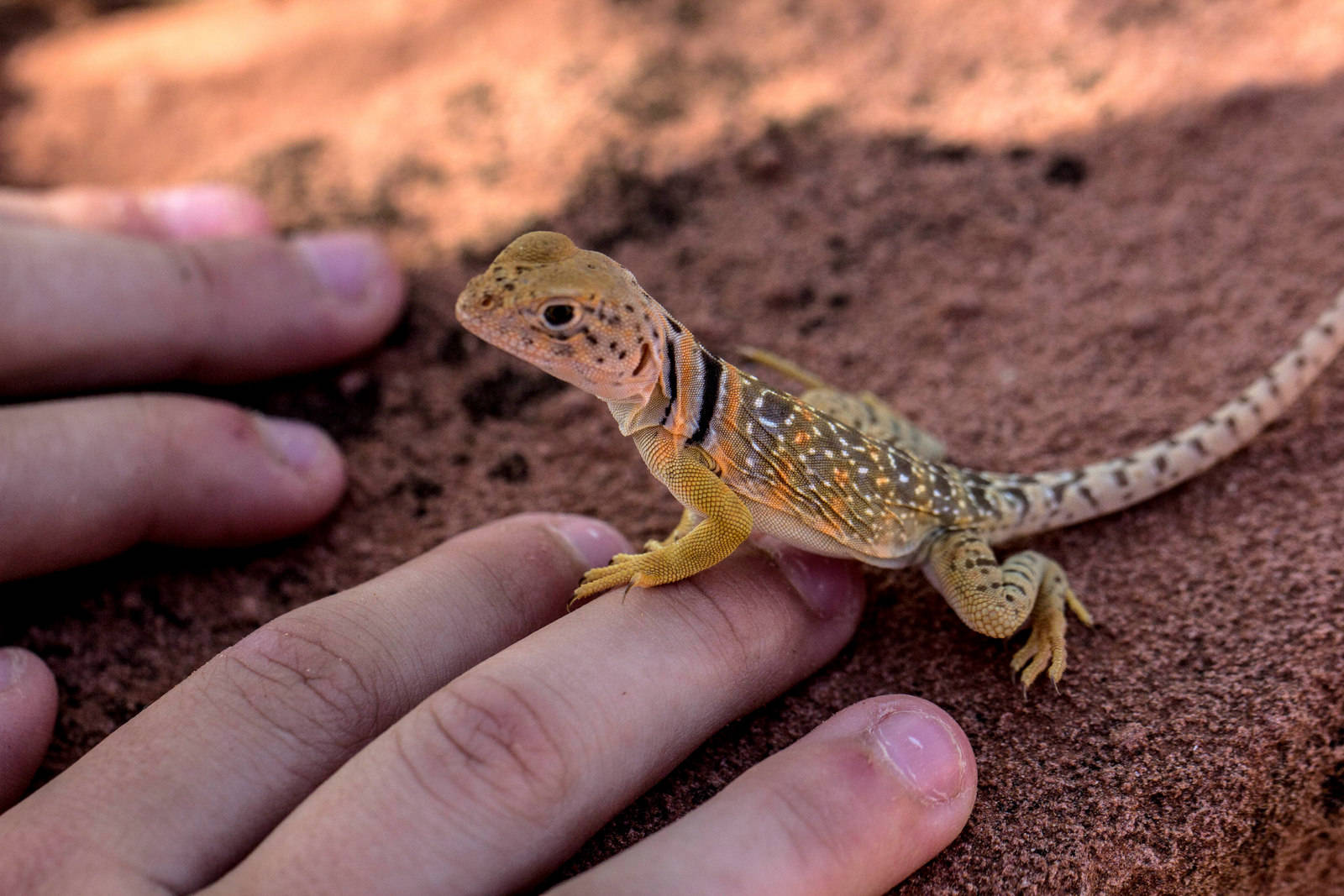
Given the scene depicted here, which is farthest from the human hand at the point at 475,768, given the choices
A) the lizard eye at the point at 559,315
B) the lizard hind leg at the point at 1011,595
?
the lizard eye at the point at 559,315

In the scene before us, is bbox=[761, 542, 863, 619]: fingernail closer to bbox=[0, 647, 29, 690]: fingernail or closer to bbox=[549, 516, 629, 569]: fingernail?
bbox=[549, 516, 629, 569]: fingernail

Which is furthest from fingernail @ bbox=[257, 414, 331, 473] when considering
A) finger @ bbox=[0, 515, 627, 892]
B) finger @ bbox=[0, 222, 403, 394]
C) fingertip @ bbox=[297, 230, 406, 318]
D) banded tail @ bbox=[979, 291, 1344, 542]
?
banded tail @ bbox=[979, 291, 1344, 542]

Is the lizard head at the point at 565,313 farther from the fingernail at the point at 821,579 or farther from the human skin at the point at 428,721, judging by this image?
the fingernail at the point at 821,579

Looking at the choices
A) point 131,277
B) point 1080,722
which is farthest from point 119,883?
point 131,277

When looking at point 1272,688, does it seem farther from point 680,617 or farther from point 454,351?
point 454,351

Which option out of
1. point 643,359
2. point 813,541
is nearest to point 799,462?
point 813,541

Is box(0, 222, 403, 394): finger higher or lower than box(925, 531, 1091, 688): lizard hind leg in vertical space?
higher
